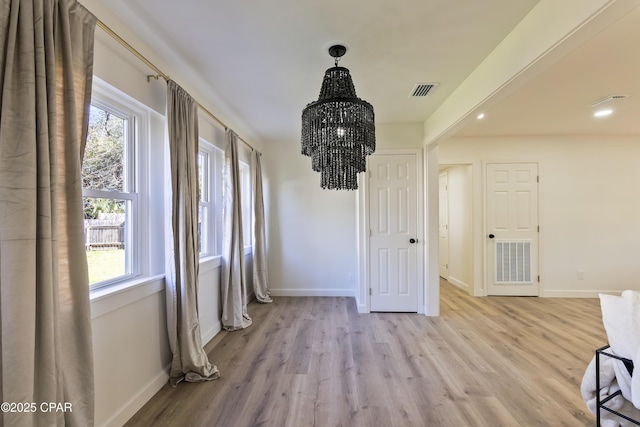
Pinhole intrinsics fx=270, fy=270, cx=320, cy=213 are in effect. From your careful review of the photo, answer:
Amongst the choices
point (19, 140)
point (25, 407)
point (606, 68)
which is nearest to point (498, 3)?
point (606, 68)

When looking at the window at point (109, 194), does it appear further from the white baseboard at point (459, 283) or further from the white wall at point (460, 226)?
the white baseboard at point (459, 283)

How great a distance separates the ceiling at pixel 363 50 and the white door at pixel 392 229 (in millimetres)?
788

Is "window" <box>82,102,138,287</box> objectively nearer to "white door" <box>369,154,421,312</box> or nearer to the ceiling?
the ceiling

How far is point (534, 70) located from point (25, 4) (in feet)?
8.17

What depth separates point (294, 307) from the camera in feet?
12.7

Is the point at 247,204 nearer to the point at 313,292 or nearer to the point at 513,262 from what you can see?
the point at 313,292

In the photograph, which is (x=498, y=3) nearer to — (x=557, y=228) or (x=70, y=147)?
(x=70, y=147)

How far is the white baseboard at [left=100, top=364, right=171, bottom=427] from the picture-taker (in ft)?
5.23

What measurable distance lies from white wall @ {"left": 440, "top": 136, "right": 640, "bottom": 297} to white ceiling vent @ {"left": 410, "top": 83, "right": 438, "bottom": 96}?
2.38m

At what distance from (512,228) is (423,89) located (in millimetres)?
3007

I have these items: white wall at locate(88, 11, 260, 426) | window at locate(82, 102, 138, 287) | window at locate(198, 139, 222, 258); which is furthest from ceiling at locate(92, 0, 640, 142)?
window at locate(82, 102, 138, 287)

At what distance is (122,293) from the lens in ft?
5.35

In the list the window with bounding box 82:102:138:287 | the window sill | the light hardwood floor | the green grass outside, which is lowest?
the light hardwood floor

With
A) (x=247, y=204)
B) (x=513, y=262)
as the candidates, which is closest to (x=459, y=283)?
(x=513, y=262)
